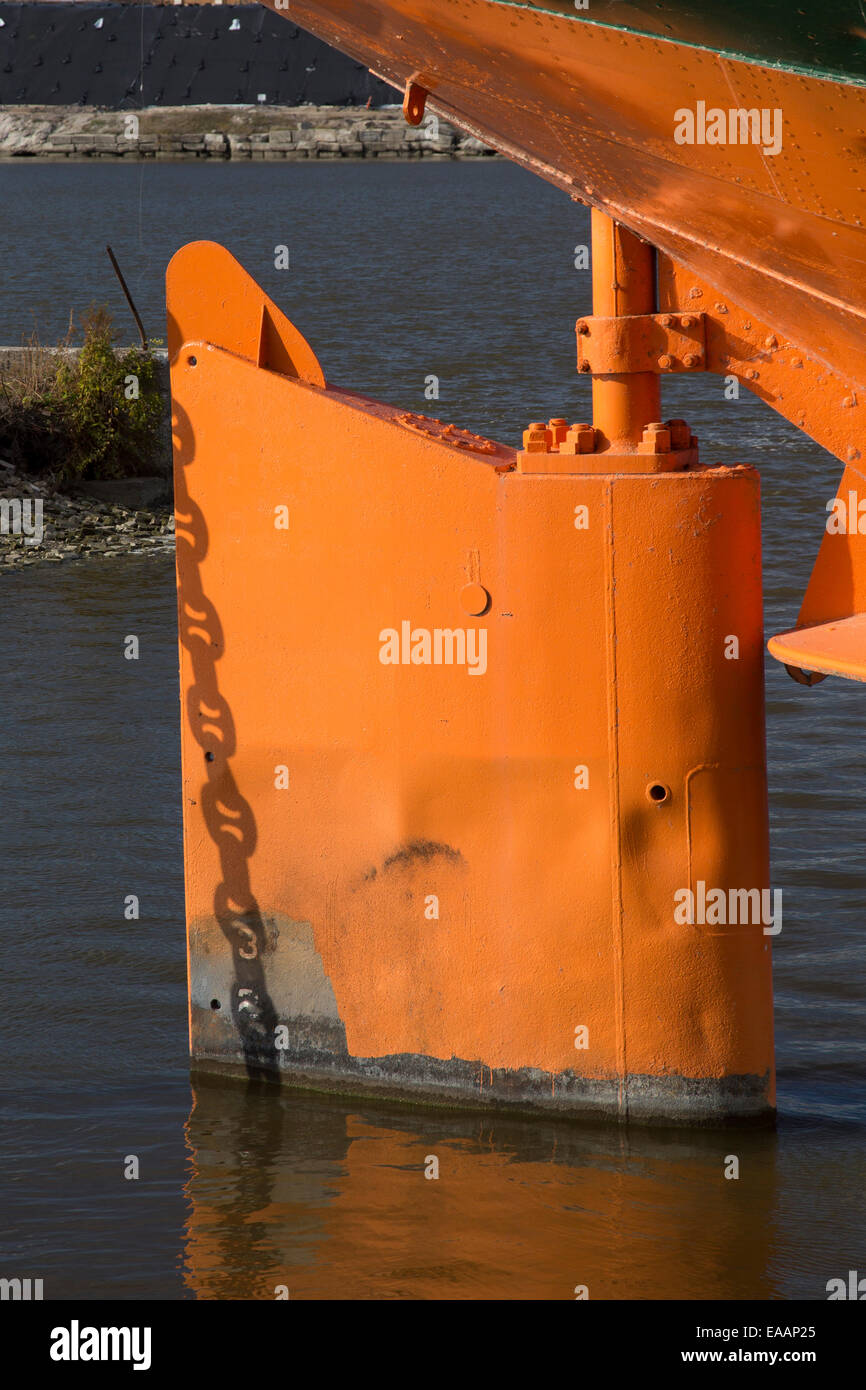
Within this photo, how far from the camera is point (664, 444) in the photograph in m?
5.83

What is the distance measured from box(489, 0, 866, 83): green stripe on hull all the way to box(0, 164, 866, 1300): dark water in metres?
3.61

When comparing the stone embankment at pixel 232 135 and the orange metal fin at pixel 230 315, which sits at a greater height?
the stone embankment at pixel 232 135

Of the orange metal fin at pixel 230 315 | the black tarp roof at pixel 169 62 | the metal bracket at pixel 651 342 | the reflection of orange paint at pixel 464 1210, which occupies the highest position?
the black tarp roof at pixel 169 62

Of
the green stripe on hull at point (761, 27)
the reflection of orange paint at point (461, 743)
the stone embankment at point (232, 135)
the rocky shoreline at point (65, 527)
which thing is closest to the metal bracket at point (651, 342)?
the reflection of orange paint at point (461, 743)

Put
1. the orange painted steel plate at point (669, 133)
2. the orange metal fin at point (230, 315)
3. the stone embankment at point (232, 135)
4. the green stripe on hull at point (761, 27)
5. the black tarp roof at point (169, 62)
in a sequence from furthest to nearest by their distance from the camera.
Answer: the black tarp roof at point (169, 62) → the stone embankment at point (232, 135) → the orange metal fin at point (230, 315) → the orange painted steel plate at point (669, 133) → the green stripe on hull at point (761, 27)

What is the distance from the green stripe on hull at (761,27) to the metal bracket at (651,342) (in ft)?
4.28

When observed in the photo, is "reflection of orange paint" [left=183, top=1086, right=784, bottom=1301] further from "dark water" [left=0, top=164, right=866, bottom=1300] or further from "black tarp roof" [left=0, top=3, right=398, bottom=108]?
"black tarp roof" [left=0, top=3, right=398, bottom=108]

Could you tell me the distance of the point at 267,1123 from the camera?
6.69 metres

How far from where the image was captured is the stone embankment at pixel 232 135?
124500 millimetres

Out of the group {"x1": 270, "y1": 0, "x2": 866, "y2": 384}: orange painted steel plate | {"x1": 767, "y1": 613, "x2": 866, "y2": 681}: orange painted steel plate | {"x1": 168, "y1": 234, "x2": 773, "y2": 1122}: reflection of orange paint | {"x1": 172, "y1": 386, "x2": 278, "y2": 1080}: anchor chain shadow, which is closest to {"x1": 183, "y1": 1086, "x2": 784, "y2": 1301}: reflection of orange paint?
{"x1": 168, "y1": 234, "x2": 773, "y2": 1122}: reflection of orange paint

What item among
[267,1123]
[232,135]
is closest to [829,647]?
[267,1123]

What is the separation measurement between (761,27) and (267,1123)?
4.22 m

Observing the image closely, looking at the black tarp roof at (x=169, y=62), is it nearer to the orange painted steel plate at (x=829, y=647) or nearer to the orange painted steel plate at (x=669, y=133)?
the orange painted steel plate at (x=669, y=133)

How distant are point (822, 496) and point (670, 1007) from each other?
13.0 metres
